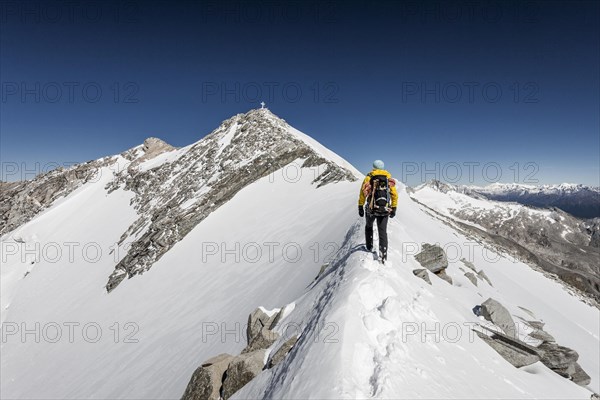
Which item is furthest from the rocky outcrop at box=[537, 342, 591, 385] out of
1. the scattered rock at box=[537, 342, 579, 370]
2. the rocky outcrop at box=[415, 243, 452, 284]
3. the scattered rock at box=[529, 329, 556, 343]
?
the rocky outcrop at box=[415, 243, 452, 284]

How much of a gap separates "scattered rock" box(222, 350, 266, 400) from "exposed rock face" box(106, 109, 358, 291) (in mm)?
22010

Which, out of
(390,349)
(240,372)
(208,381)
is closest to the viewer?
(390,349)

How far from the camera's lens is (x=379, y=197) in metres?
9.91

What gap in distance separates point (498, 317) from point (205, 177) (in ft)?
115

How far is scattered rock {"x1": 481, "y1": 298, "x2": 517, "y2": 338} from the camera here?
10.4 meters

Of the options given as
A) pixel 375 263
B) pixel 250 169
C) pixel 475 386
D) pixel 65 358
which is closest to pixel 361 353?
pixel 475 386

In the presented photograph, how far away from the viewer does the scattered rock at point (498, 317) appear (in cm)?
1037

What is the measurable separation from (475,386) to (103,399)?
58.1ft

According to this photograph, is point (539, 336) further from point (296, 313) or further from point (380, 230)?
point (296, 313)

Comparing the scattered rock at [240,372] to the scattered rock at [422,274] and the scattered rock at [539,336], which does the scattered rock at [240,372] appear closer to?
the scattered rock at [422,274]

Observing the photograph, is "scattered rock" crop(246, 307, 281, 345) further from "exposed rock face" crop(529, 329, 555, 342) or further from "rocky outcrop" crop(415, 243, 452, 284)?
"exposed rock face" crop(529, 329, 555, 342)

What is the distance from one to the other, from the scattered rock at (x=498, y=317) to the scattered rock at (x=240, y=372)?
7.51 m

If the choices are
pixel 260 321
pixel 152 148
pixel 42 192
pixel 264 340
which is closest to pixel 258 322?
pixel 260 321

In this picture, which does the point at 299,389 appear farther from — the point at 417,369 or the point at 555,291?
the point at 555,291
